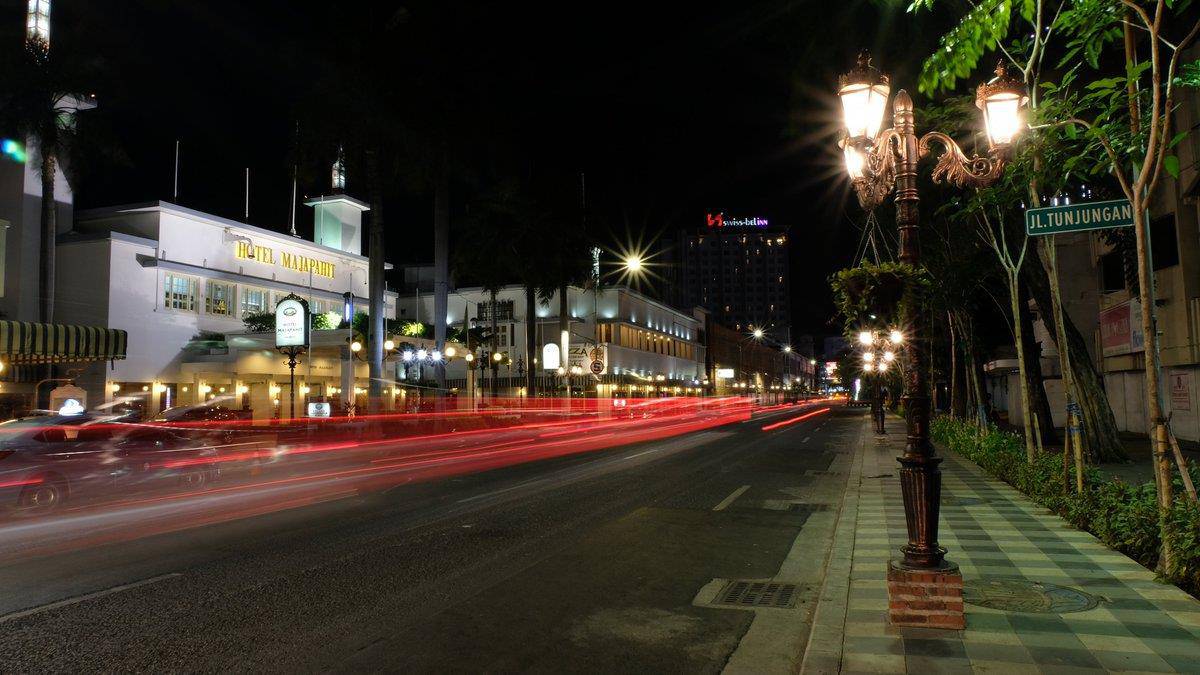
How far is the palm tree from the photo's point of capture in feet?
108

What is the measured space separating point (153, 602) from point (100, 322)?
34.7 meters

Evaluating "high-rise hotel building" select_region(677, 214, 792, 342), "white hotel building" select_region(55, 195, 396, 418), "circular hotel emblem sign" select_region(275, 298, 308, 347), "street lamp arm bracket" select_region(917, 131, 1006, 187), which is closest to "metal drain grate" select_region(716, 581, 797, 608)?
"street lamp arm bracket" select_region(917, 131, 1006, 187)

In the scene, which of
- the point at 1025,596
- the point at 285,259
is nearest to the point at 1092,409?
the point at 1025,596

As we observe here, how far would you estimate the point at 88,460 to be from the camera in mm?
14305

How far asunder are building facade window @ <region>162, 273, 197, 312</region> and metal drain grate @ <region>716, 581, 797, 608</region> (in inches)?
1528

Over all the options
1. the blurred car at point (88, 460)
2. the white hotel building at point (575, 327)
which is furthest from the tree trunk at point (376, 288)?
the white hotel building at point (575, 327)

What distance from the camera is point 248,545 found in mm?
9812

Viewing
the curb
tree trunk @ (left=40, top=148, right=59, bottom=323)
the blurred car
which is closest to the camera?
the curb

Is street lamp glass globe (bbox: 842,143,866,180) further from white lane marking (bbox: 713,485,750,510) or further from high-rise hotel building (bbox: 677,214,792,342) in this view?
high-rise hotel building (bbox: 677,214,792,342)

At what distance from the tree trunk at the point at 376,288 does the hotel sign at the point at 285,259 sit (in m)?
12.1

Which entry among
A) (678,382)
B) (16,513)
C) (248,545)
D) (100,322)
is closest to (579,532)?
(248,545)

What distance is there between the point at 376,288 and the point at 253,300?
42.6 feet

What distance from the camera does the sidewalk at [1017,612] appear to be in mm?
5125

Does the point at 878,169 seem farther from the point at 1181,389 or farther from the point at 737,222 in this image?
the point at 737,222
